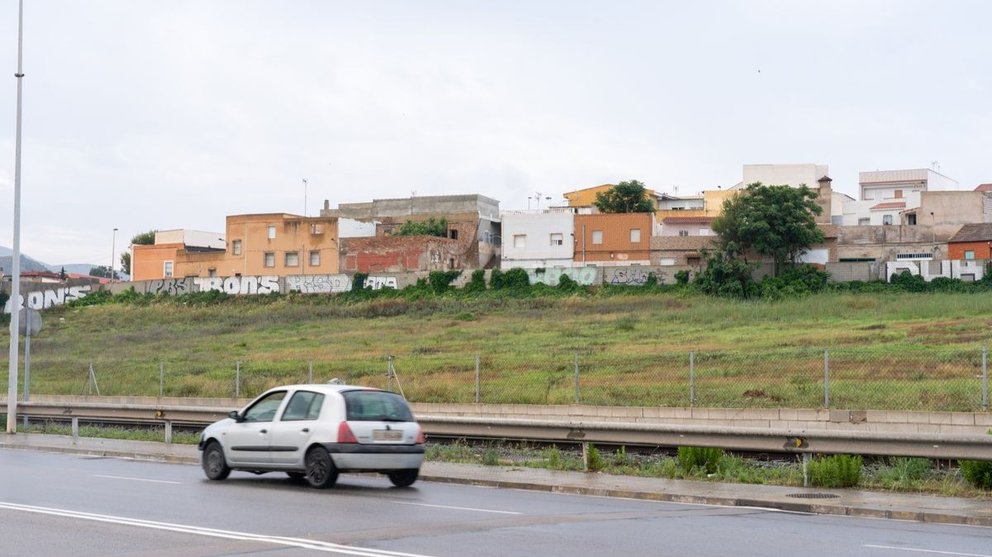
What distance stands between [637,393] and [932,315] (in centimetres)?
2778

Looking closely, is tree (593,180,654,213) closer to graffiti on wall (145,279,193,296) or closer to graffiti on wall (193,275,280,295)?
graffiti on wall (193,275,280,295)

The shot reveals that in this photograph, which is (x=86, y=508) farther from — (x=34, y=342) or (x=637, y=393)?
(x=34, y=342)

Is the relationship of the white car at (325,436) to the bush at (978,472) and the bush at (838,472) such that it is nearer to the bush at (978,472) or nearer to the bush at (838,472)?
the bush at (838,472)

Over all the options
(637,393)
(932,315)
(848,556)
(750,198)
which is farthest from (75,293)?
(848,556)

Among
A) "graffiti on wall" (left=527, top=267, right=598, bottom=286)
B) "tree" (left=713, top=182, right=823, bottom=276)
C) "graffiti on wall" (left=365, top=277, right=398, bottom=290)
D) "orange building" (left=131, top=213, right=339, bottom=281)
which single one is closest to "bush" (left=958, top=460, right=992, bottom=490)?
"tree" (left=713, top=182, right=823, bottom=276)

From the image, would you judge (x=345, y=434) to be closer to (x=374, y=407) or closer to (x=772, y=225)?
(x=374, y=407)

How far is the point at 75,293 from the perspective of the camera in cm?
9044

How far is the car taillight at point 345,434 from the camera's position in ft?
54.3

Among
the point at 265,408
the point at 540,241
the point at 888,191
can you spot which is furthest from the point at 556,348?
the point at 888,191

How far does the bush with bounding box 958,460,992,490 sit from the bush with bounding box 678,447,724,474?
12.3ft

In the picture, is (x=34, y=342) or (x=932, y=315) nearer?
(x=932, y=315)

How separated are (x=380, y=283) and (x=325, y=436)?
64.2 metres

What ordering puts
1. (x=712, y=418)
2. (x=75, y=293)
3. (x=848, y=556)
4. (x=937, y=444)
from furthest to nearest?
(x=75, y=293) < (x=712, y=418) < (x=937, y=444) < (x=848, y=556)

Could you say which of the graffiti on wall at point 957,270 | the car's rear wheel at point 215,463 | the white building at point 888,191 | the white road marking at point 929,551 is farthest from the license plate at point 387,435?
the white building at point 888,191
